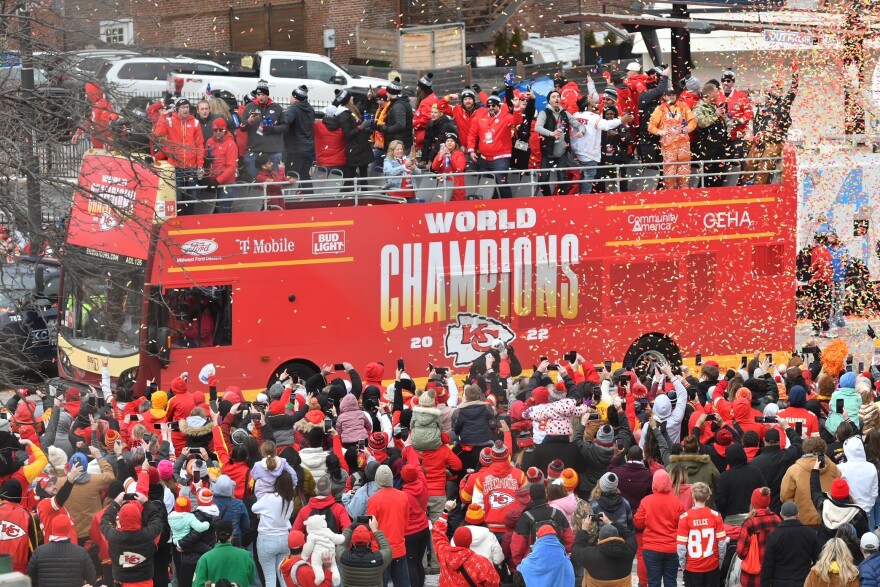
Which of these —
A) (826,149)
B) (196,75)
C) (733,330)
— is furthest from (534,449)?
(196,75)

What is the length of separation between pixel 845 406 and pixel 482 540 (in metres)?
5.24

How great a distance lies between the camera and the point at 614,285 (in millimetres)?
21922

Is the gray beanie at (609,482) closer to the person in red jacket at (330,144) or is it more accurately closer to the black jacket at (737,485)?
the black jacket at (737,485)

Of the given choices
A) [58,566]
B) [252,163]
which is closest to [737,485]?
[58,566]

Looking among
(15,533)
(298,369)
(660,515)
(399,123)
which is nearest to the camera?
(15,533)

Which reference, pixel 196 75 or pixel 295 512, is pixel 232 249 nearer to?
pixel 295 512

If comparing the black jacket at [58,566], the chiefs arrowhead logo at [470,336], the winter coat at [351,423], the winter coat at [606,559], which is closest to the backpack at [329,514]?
the black jacket at [58,566]

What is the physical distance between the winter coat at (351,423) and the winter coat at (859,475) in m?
4.49

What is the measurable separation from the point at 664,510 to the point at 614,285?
9316 millimetres

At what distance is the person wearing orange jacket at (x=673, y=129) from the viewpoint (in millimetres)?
22125

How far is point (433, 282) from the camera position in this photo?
21.2m

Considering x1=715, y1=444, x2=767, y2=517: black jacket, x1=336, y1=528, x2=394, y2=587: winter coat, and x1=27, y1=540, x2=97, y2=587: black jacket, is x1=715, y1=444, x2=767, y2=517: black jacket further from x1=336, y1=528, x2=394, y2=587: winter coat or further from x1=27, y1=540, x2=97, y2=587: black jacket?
x1=27, y1=540, x2=97, y2=587: black jacket

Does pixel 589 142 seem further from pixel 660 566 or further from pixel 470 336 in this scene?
pixel 660 566

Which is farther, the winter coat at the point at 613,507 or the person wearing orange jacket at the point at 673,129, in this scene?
the person wearing orange jacket at the point at 673,129
